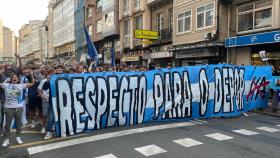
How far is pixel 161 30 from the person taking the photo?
2923 centimetres

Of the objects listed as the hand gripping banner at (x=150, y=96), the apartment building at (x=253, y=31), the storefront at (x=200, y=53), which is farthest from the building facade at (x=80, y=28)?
the hand gripping banner at (x=150, y=96)

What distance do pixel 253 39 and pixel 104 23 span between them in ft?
90.5

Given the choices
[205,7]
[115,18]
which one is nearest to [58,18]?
[115,18]

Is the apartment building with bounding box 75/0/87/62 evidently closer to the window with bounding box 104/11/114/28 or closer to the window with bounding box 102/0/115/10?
the window with bounding box 102/0/115/10

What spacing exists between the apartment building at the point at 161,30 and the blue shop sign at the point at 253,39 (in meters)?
7.49

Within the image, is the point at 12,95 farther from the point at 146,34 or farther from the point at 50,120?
the point at 146,34

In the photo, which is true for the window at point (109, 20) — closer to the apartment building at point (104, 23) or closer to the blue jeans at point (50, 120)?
the apartment building at point (104, 23)

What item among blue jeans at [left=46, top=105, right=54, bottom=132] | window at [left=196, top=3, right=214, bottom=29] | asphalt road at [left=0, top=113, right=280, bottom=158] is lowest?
asphalt road at [left=0, top=113, right=280, bottom=158]

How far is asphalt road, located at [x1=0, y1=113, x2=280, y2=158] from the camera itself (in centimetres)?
722

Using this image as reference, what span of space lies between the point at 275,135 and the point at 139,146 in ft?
12.0

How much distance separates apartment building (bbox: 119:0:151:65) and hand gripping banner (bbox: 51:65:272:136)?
18214mm

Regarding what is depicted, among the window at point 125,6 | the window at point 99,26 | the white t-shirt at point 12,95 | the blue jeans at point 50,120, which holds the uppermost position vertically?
the window at point 125,6

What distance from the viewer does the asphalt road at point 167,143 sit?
7223mm

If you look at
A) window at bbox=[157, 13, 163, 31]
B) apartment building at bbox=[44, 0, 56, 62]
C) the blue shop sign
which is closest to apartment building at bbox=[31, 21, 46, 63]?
apartment building at bbox=[44, 0, 56, 62]
